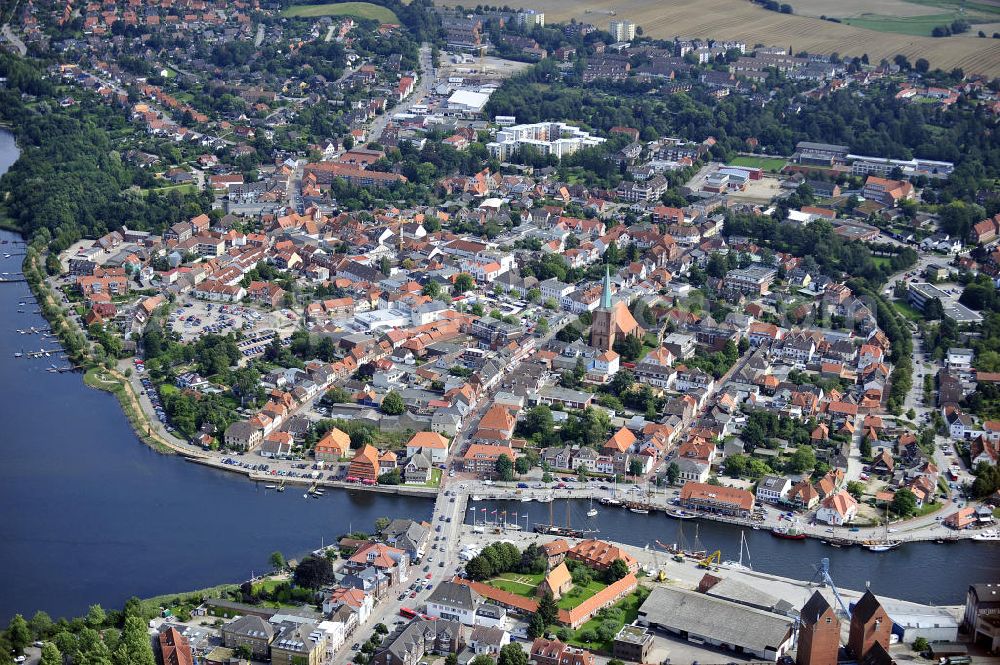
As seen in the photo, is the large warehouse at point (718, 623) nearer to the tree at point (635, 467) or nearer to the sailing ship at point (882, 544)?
the sailing ship at point (882, 544)

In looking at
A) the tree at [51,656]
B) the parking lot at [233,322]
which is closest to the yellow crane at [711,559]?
the tree at [51,656]

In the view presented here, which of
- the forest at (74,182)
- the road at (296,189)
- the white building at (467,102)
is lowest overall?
the road at (296,189)

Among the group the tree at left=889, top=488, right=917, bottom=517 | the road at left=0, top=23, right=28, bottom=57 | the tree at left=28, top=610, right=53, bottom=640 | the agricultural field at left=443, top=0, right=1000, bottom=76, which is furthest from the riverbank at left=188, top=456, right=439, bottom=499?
the agricultural field at left=443, top=0, right=1000, bottom=76

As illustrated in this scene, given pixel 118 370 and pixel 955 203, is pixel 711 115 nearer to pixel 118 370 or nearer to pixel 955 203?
pixel 955 203

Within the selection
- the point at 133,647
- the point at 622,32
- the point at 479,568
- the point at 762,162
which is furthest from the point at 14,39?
the point at 133,647

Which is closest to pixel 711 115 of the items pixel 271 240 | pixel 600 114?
pixel 600 114

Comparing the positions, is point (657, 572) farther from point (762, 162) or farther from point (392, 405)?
point (762, 162)
